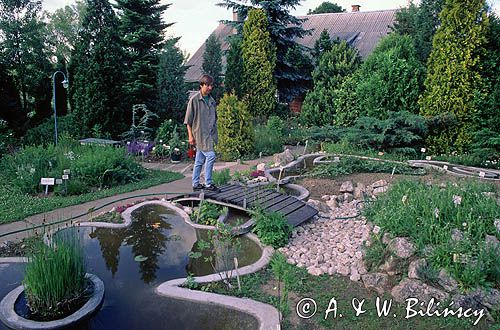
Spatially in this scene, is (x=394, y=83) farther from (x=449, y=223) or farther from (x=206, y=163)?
(x=449, y=223)

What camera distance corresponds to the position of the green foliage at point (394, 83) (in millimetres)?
9500

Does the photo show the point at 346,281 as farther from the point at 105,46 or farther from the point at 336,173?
the point at 105,46

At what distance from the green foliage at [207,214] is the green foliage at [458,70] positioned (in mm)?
6404

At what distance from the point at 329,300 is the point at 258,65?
11.2 metres

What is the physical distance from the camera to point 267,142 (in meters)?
10.4

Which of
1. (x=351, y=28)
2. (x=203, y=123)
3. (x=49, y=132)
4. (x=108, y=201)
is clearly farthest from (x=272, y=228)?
(x=351, y=28)

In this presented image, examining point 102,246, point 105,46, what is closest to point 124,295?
point 102,246

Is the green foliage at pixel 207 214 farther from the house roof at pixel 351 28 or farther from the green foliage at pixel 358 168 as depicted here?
the house roof at pixel 351 28

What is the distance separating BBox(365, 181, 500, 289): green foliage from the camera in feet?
9.44

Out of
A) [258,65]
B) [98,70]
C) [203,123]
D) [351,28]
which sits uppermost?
[351,28]

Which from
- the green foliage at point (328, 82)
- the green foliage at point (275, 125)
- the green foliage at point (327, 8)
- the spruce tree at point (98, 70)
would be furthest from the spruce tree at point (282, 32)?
the green foliage at point (327, 8)

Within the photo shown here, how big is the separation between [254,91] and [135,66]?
4123mm

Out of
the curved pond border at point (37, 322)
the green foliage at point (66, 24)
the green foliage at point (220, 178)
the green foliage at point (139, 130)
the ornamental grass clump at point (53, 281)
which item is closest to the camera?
the curved pond border at point (37, 322)

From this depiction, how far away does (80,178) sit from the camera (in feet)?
22.2
